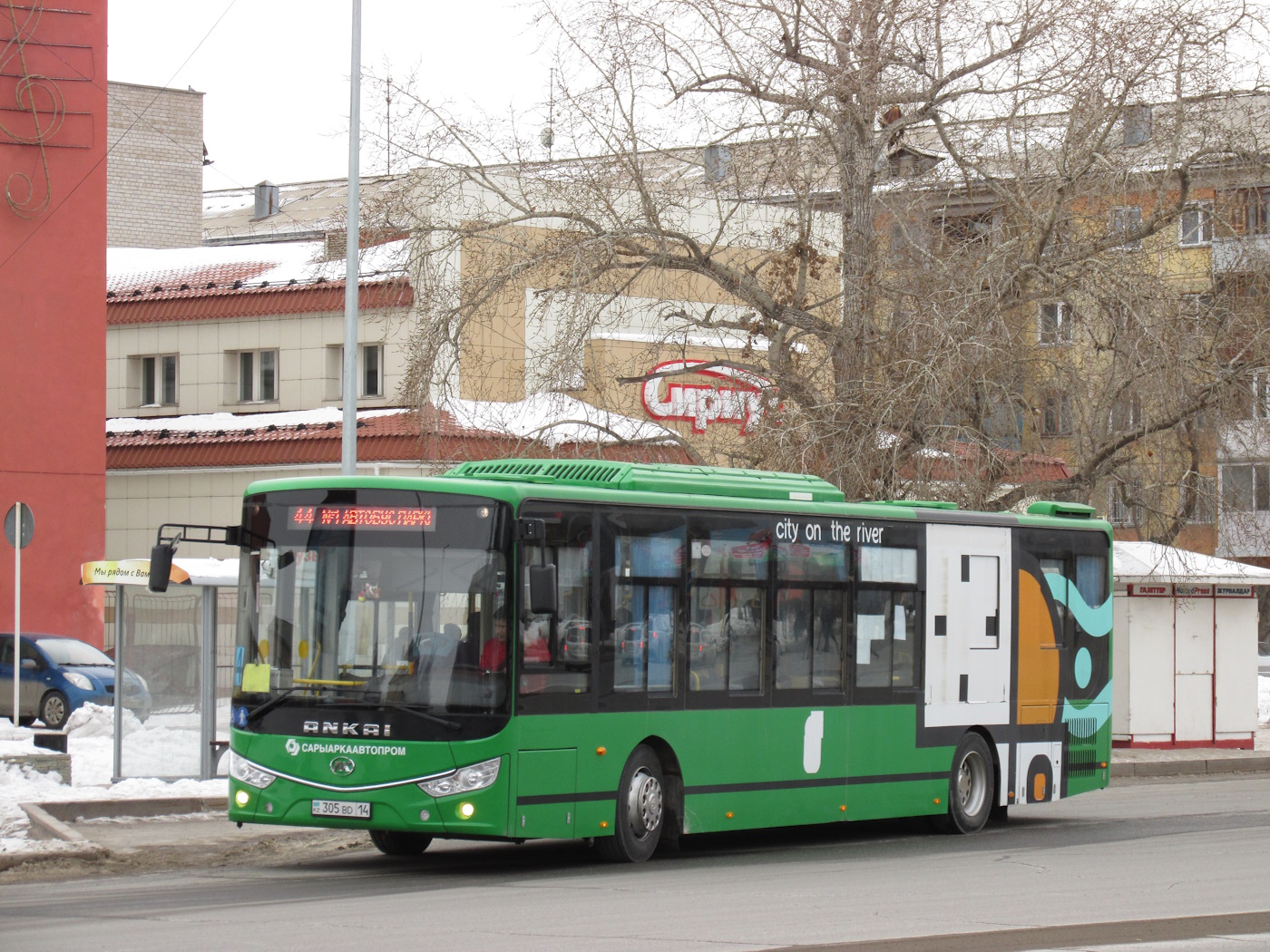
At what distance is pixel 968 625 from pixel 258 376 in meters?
24.1

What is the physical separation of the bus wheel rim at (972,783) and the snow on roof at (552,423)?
275 inches

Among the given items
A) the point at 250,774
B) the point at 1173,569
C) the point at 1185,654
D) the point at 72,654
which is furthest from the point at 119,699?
the point at 1185,654

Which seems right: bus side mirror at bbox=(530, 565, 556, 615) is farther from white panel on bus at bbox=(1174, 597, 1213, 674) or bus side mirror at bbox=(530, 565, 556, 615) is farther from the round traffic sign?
white panel on bus at bbox=(1174, 597, 1213, 674)

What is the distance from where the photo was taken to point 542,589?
41.0ft

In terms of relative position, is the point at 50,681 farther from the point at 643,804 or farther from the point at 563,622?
the point at 563,622

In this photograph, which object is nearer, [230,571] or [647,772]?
[647,772]

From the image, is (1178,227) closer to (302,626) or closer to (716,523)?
(716,523)

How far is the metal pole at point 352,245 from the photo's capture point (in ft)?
74.4

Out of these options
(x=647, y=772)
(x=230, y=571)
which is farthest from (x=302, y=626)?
(x=230, y=571)

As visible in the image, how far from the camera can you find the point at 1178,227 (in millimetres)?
21906

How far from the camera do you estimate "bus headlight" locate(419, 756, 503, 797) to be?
12031 millimetres

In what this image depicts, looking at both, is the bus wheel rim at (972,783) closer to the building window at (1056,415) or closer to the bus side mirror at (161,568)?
the building window at (1056,415)

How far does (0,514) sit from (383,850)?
19.4m

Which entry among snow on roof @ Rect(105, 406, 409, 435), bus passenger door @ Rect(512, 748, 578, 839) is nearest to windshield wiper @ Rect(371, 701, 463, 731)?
bus passenger door @ Rect(512, 748, 578, 839)
